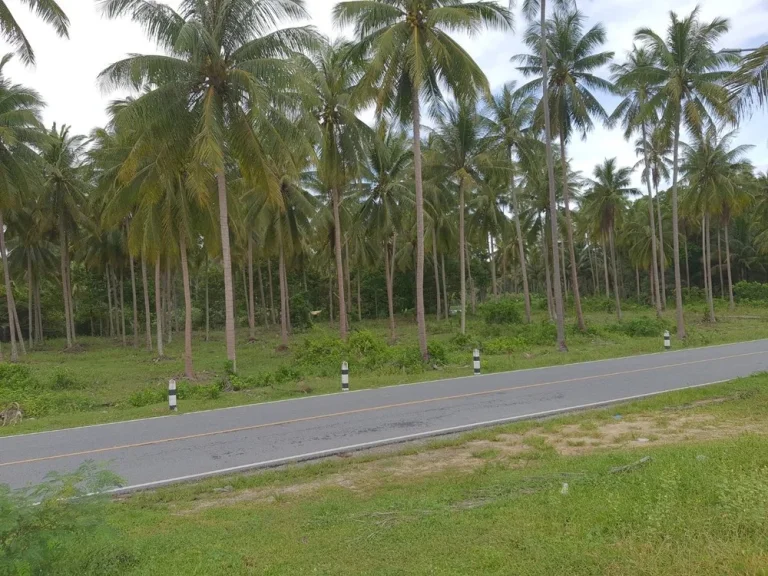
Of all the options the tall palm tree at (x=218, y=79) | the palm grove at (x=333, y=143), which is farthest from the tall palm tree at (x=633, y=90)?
the tall palm tree at (x=218, y=79)

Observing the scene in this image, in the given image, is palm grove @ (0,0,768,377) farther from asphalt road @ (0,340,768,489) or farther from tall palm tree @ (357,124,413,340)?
asphalt road @ (0,340,768,489)

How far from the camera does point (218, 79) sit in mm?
16406

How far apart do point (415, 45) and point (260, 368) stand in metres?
11.9

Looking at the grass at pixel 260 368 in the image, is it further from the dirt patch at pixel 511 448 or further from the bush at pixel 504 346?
the dirt patch at pixel 511 448

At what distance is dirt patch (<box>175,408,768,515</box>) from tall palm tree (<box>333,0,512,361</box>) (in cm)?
967

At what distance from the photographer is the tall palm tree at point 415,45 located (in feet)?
57.0

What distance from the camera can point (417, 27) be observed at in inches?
705

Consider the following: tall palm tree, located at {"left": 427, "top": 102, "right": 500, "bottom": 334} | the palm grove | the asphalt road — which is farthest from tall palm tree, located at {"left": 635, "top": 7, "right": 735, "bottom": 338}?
the asphalt road

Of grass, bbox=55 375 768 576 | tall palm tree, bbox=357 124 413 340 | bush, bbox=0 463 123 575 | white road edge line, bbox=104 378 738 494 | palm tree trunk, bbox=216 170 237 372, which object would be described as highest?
tall palm tree, bbox=357 124 413 340

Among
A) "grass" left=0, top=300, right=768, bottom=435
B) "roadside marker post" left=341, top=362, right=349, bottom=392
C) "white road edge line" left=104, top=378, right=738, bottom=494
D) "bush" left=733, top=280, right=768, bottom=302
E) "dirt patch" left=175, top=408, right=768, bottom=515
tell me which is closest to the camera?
"dirt patch" left=175, top=408, right=768, bottom=515

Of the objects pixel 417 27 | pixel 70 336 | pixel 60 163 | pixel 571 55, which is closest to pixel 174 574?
pixel 417 27

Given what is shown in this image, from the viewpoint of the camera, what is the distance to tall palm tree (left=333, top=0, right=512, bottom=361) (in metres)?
17.4

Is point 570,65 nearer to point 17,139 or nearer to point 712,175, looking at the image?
point 712,175

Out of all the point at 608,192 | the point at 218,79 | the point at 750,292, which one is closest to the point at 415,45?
the point at 218,79
